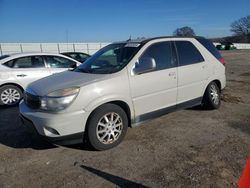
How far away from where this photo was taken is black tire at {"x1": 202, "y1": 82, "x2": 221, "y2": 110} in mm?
5730

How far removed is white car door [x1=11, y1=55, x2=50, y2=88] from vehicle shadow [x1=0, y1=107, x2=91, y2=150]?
1403mm

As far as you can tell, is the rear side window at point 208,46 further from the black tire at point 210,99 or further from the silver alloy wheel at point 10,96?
the silver alloy wheel at point 10,96

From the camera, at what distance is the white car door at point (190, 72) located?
16.6 feet

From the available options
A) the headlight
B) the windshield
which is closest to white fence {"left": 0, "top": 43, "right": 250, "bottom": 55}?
the windshield

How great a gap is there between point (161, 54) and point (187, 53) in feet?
2.53

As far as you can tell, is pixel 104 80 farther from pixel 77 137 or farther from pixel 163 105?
pixel 163 105

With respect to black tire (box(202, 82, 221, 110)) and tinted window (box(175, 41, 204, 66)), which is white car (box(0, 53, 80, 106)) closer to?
tinted window (box(175, 41, 204, 66))

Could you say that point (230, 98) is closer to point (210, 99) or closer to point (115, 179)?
point (210, 99)

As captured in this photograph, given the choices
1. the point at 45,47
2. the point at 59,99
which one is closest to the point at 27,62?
the point at 59,99

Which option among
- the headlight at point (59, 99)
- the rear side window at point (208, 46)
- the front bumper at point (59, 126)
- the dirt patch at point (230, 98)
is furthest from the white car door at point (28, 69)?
the dirt patch at point (230, 98)

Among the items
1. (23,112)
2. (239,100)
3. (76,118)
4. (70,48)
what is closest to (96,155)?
(76,118)

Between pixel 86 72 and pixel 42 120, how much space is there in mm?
1281

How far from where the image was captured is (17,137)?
4840 mm

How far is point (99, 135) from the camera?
13.2 feet
